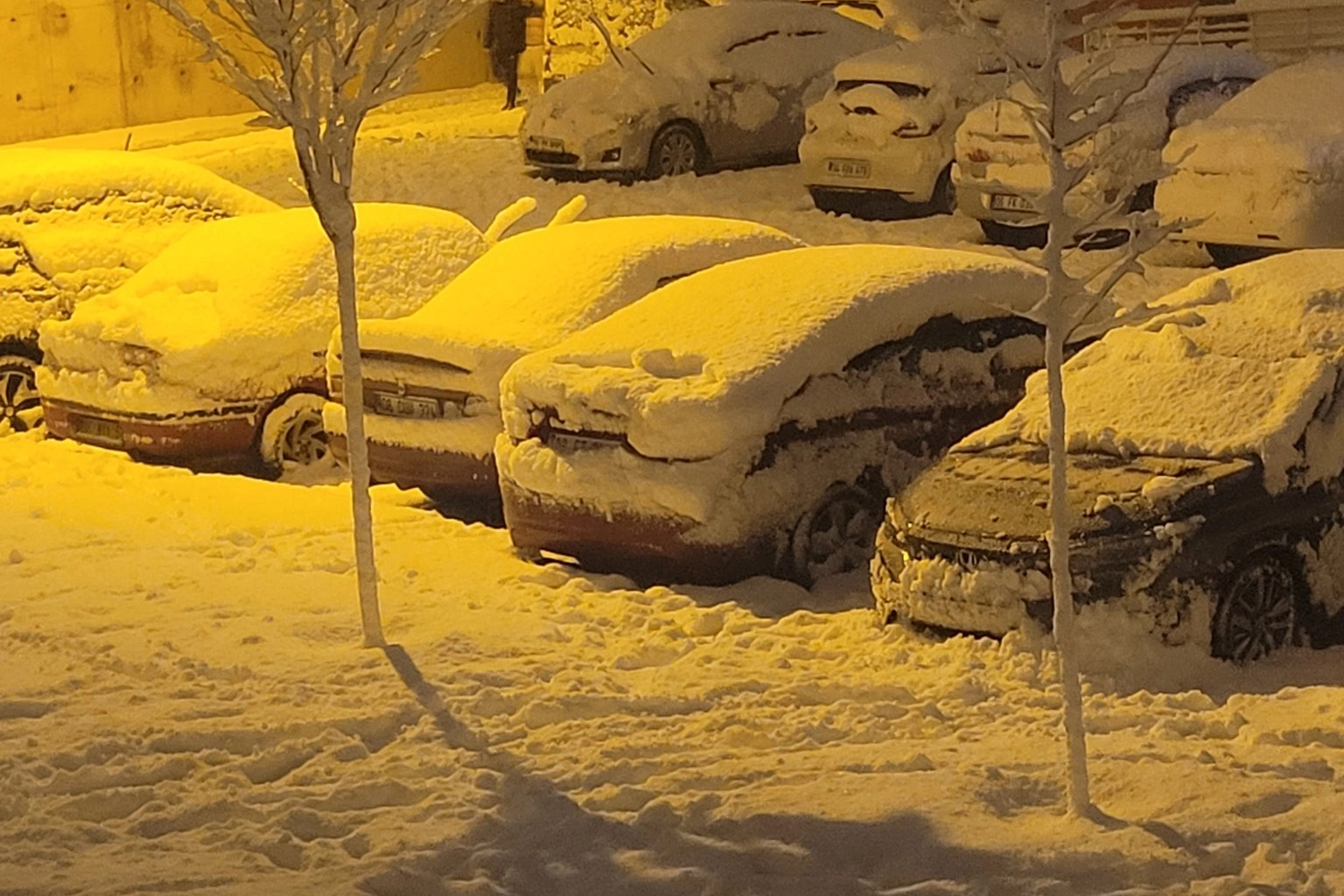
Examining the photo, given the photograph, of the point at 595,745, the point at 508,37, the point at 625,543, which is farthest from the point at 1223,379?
the point at 508,37

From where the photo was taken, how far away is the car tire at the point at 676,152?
63.2 feet

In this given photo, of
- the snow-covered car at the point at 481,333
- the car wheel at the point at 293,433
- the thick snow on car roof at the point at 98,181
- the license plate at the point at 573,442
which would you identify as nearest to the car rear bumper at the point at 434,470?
the snow-covered car at the point at 481,333

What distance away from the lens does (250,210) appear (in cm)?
1429

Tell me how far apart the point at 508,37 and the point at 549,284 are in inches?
663

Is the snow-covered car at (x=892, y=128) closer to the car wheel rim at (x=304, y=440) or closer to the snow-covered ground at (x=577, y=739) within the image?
the car wheel rim at (x=304, y=440)

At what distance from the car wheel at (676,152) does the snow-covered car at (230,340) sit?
690 centimetres

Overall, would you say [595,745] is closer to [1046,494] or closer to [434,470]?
[1046,494]

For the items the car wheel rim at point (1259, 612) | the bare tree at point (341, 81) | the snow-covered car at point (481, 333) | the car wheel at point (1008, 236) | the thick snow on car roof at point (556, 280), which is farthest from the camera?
the car wheel at point (1008, 236)

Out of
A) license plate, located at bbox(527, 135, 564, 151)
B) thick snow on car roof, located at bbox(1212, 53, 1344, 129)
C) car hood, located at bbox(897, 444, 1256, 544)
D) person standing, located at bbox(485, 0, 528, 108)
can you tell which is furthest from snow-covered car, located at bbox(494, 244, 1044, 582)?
person standing, located at bbox(485, 0, 528, 108)

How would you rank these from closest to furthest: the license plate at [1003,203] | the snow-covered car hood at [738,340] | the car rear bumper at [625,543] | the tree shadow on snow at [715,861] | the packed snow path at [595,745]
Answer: the tree shadow on snow at [715,861]
the packed snow path at [595,745]
the snow-covered car hood at [738,340]
the car rear bumper at [625,543]
the license plate at [1003,203]

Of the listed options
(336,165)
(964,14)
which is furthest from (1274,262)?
(336,165)

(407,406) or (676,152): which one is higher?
(676,152)

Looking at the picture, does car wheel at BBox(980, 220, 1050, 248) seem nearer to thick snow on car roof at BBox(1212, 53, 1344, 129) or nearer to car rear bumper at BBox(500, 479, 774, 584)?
thick snow on car roof at BBox(1212, 53, 1344, 129)

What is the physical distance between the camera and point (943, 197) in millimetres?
17469
